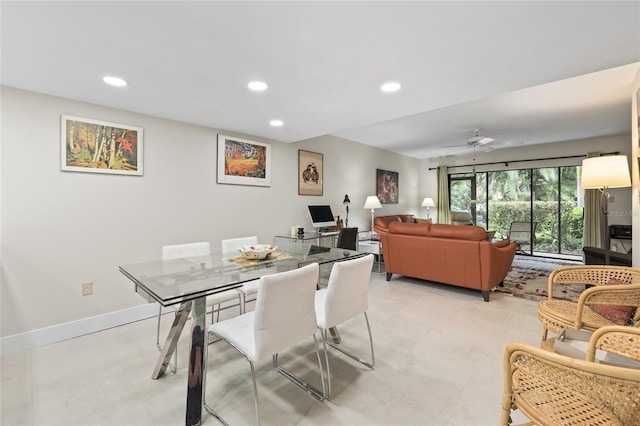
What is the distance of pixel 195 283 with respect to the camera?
168 centimetres

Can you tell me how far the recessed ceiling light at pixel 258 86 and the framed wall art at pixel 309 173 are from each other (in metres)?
2.17

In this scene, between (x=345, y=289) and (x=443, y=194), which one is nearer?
(x=345, y=289)

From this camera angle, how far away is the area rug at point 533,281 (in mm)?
3594

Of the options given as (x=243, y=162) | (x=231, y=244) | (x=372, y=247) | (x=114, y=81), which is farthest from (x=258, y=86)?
(x=372, y=247)

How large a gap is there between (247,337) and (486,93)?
2.74m

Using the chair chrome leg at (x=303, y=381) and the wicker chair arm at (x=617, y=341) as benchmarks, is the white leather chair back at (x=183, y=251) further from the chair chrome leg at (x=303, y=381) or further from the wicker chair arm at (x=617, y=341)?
the wicker chair arm at (x=617, y=341)

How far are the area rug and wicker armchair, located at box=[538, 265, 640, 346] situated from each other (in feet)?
5.78

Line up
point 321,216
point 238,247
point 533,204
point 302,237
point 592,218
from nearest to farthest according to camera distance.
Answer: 1. point 238,247
2. point 302,237
3. point 321,216
4. point 592,218
5. point 533,204

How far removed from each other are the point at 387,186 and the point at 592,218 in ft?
13.0

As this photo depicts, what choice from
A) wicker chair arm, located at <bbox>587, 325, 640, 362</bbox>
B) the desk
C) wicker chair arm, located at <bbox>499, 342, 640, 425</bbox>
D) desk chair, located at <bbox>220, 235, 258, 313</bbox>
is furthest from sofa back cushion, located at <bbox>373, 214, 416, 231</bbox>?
wicker chair arm, located at <bbox>499, 342, 640, 425</bbox>

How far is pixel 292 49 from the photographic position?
1.78m

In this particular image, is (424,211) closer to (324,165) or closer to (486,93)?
(324,165)

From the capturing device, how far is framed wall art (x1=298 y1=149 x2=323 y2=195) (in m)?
4.58

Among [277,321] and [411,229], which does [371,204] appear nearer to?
[411,229]
